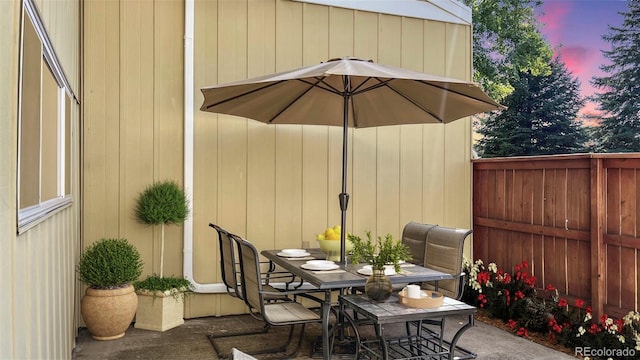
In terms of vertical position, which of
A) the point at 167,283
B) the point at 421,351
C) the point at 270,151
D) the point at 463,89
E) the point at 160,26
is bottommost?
the point at 421,351

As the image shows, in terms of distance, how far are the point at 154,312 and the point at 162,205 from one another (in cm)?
87

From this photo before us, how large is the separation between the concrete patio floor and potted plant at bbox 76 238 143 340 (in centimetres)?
15

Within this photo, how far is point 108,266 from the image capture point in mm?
3707

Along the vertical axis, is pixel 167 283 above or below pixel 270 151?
below

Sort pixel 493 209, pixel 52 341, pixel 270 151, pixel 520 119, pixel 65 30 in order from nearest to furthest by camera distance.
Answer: pixel 52 341 → pixel 65 30 → pixel 270 151 → pixel 493 209 → pixel 520 119

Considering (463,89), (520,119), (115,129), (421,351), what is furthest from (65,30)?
(520,119)

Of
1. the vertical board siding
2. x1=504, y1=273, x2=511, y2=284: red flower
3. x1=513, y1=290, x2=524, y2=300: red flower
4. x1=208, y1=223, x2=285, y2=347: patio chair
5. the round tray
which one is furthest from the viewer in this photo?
x1=504, y1=273, x2=511, y2=284: red flower

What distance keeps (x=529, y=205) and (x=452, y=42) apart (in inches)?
77.7

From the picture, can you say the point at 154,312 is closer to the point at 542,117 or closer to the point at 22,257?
the point at 22,257

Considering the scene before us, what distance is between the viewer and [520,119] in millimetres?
13039

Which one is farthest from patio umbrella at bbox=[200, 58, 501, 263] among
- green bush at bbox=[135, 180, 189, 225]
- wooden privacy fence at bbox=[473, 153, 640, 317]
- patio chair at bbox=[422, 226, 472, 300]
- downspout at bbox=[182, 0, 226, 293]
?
wooden privacy fence at bbox=[473, 153, 640, 317]

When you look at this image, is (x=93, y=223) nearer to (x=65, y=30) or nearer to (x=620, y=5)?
(x=65, y=30)

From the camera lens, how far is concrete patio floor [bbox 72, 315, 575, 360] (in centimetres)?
359

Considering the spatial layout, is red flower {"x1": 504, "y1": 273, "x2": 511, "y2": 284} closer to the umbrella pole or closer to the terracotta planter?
the umbrella pole
